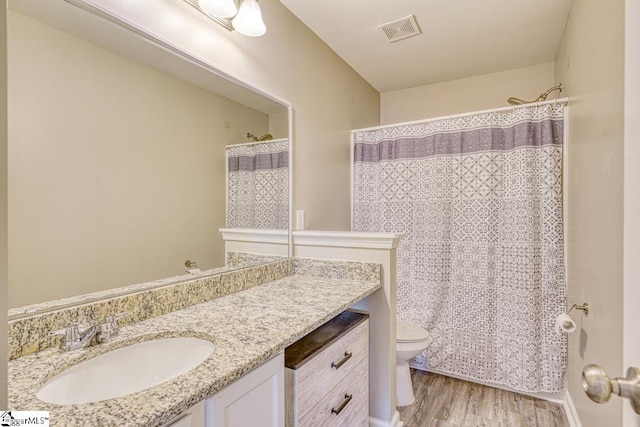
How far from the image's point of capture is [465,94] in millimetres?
2957

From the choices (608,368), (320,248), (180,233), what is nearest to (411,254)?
(320,248)

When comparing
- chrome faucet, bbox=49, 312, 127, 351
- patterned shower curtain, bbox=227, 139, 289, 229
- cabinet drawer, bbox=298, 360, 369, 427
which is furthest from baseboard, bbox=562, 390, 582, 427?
chrome faucet, bbox=49, 312, 127, 351

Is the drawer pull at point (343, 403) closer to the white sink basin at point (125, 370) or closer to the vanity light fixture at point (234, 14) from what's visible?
the white sink basin at point (125, 370)

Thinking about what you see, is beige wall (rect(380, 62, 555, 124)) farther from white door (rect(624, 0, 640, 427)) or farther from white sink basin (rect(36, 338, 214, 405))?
white sink basin (rect(36, 338, 214, 405))

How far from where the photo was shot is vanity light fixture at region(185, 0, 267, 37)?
133 centimetres

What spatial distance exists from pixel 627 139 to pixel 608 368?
963mm

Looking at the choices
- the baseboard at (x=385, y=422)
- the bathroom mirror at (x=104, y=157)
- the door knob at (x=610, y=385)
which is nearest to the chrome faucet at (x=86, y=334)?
the bathroom mirror at (x=104, y=157)

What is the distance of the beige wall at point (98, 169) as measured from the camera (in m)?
0.91

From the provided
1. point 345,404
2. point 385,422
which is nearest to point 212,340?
point 345,404

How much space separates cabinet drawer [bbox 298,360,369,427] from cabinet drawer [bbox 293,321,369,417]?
1.1 inches

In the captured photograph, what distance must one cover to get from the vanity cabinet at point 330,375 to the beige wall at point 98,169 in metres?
0.61

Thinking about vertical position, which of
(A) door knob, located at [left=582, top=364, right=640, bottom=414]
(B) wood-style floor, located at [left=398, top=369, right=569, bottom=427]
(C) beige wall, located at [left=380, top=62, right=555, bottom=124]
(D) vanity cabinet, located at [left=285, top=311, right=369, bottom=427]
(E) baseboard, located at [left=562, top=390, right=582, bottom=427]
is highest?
(C) beige wall, located at [left=380, top=62, right=555, bottom=124]

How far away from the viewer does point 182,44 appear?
132cm

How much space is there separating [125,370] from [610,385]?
113 centimetres
